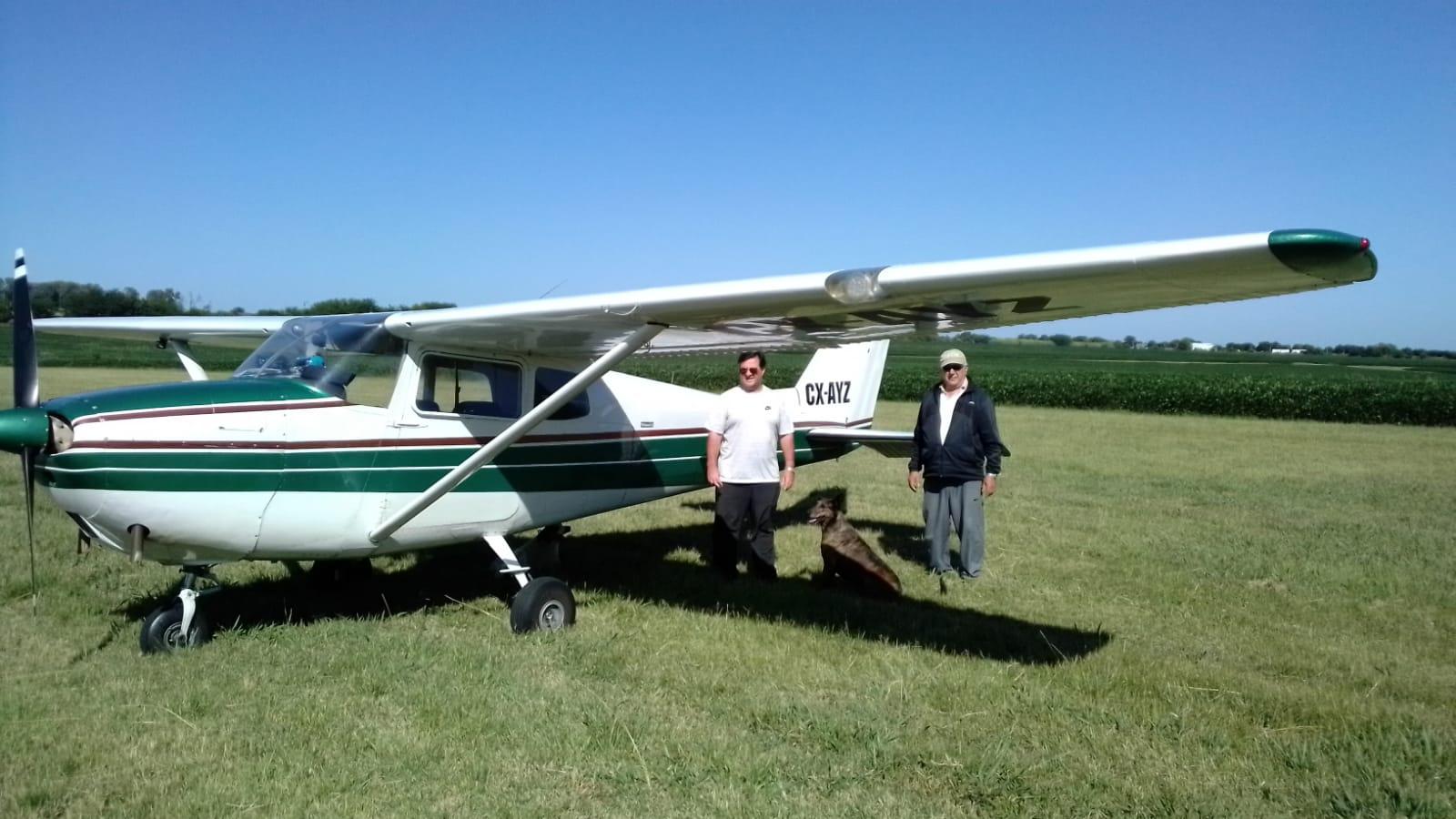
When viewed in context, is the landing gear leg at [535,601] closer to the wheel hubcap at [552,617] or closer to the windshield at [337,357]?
the wheel hubcap at [552,617]

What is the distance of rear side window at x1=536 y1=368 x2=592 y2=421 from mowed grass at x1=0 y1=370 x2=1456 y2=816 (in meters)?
A: 1.28

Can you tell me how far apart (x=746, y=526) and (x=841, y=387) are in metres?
2.26

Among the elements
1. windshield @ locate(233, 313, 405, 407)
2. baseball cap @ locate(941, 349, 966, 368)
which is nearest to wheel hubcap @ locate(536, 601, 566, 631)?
windshield @ locate(233, 313, 405, 407)

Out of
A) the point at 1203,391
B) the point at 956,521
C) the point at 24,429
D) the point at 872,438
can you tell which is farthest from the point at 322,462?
the point at 1203,391

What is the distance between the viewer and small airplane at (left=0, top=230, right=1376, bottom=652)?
398 centimetres

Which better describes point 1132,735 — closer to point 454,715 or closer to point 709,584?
point 454,715

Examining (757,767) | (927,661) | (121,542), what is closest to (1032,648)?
(927,661)

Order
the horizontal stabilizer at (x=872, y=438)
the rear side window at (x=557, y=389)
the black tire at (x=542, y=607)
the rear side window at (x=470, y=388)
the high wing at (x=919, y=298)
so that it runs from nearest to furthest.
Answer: the high wing at (x=919, y=298), the black tire at (x=542, y=607), the rear side window at (x=470, y=388), the rear side window at (x=557, y=389), the horizontal stabilizer at (x=872, y=438)

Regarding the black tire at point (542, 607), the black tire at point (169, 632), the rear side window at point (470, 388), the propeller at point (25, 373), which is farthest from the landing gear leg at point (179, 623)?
the black tire at point (542, 607)

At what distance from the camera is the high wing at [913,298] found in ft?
10.9

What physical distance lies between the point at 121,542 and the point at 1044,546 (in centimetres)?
694

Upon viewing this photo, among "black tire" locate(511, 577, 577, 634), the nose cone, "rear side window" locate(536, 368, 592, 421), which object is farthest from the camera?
"rear side window" locate(536, 368, 592, 421)

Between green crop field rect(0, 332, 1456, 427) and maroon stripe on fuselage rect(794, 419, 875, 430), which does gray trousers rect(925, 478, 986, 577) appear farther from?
green crop field rect(0, 332, 1456, 427)

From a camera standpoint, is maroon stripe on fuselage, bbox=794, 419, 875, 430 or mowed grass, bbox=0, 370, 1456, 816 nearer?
mowed grass, bbox=0, 370, 1456, 816
